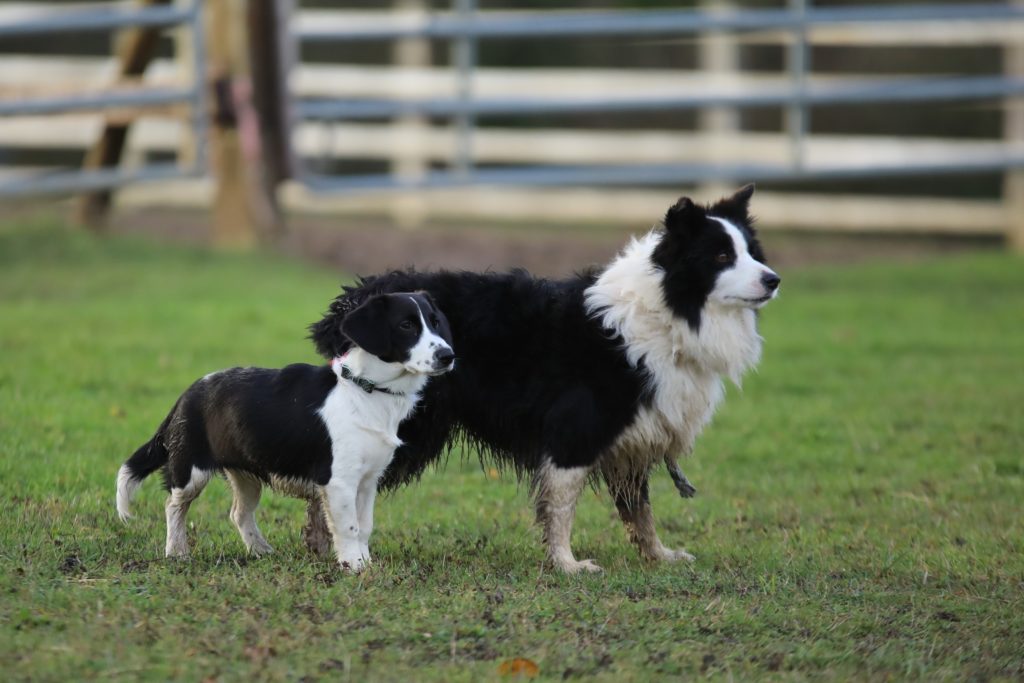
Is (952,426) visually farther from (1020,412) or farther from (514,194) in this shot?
(514,194)

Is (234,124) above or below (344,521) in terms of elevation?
above

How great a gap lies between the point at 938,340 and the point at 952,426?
2.72m

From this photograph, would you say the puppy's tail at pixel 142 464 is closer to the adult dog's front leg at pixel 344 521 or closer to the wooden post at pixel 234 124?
the adult dog's front leg at pixel 344 521

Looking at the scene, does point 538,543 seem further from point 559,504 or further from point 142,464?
point 142,464

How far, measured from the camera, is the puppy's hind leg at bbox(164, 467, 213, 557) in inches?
223

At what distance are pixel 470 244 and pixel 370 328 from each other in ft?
31.9

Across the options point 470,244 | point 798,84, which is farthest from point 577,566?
point 470,244

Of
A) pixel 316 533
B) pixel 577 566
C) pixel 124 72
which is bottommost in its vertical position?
pixel 577 566

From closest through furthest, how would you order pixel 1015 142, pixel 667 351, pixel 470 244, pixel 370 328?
pixel 370 328, pixel 667 351, pixel 470 244, pixel 1015 142

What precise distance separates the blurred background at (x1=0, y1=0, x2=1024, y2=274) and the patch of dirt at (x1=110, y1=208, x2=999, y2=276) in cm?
6

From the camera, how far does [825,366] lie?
422 inches

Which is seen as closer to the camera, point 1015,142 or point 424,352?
point 424,352

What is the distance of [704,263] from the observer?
19.6 feet

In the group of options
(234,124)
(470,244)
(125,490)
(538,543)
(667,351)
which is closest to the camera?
(125,490)
